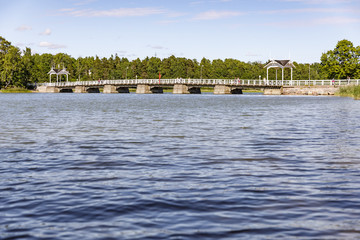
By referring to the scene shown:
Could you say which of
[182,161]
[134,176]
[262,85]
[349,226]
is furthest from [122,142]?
[262,85]

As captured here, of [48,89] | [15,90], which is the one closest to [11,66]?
[15,90]

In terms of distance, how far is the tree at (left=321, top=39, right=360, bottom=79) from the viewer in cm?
10431

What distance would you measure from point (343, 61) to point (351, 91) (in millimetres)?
35907

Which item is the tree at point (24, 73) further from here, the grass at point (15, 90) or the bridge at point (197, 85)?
the bridge at point (197, 85)

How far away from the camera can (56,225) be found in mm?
7398

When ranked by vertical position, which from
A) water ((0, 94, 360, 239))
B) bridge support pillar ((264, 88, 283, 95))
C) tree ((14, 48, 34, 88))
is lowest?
water ((0, 94, 360, 239))

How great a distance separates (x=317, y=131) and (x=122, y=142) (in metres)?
9.77

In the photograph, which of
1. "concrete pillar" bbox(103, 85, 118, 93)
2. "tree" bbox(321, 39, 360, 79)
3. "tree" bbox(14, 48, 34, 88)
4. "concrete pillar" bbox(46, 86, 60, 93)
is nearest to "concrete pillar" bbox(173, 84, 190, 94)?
"concrete pillar" bbox(103, 85, 118, 93)

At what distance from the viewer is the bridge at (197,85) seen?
101000 mm

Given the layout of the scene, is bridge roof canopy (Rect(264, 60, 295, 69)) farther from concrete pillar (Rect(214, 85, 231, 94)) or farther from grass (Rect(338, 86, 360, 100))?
grass (Rect(338, 86, 360, 100))

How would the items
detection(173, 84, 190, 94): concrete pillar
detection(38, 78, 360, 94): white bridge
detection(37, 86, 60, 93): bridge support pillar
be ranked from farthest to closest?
detection(37, 86, 60, 93): bridge support pillar → detection(173, 84, 190, 94): concrete pillar → detection(38, 78, 360, 94): white bridge

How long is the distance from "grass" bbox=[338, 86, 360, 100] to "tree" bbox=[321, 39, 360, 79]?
22.0 metres

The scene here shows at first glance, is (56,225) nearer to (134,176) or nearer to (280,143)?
(134,176)

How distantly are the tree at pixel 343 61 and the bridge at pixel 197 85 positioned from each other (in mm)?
3833
